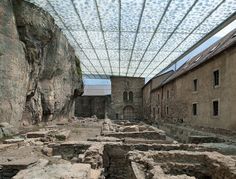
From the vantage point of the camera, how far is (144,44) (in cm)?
2497

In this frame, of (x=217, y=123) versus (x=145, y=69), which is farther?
(x=145, y=69)

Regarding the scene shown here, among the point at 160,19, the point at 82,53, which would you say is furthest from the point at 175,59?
the point at 160,19

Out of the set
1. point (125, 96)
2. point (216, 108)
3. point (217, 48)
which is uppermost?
point (217, 48)

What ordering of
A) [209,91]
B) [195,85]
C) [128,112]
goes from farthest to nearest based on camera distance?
1. [128,112]
2. [195,85]
3. [209,91]

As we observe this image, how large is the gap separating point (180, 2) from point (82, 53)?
55.0 feet

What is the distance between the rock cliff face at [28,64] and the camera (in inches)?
549

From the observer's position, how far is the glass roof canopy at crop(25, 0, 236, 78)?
53.9 ft

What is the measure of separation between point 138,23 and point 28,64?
8.40 metres

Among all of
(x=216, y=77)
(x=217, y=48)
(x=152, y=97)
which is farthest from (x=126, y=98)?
(x=216, y=77)

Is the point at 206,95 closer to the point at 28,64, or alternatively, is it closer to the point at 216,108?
the point at 216,108

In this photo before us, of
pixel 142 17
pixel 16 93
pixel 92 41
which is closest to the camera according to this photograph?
pixel 16 93

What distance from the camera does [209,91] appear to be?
18.1 m

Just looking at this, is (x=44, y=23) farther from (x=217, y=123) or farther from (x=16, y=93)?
(x=217, y=123)

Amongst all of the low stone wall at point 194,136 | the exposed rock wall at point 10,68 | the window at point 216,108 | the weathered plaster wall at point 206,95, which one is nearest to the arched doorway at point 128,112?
the weathered plaster wall at point 206,95
